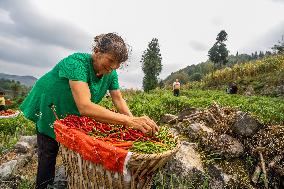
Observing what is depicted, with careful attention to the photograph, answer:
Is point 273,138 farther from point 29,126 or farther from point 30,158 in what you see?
point 29,126

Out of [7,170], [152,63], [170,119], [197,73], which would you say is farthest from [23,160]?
[197,73]

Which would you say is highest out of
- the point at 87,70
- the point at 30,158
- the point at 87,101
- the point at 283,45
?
the point at 283,45

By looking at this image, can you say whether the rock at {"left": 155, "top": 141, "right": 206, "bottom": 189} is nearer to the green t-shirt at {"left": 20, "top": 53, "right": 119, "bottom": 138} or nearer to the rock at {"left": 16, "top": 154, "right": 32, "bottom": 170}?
the green t-shirt at {"left": 20, "top": 53, "right": 119, "bottom": 138}

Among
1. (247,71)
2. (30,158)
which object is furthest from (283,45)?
(30,158)

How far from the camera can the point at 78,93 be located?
234 cm

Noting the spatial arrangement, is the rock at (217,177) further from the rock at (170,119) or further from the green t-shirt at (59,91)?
the green t-shirt at (59,91)

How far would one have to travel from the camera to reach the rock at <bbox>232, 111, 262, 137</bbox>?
17.3ft

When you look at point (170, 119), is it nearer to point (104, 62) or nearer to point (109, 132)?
Result: point (104, 62)

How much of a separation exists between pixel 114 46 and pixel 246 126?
3471 mm

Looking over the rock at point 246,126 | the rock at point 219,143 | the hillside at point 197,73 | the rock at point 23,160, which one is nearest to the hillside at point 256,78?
the hillside at point 197,73

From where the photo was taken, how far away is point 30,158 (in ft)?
17.7

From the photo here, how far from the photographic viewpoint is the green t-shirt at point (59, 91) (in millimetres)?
2602

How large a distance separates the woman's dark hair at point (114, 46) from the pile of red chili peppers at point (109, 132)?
1.74 feet

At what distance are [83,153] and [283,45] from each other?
1316 inches
